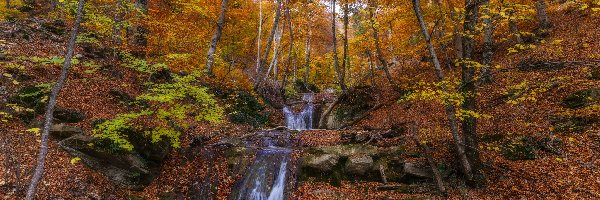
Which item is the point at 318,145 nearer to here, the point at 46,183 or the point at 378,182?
the point at 378,182

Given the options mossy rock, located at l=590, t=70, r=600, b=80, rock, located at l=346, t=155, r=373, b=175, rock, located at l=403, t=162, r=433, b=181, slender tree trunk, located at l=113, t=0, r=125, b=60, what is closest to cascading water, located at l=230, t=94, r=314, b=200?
rock, located at l=346, t=155, r=373, b=175

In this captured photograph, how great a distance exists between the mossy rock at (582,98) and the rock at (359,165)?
668 centimetres

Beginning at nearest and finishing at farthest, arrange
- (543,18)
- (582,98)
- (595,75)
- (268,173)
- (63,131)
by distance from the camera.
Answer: (63,131)
(582,98)
(268,173)
(595,75)
(543,18)

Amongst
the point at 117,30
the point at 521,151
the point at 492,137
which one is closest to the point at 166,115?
the point at 117,30

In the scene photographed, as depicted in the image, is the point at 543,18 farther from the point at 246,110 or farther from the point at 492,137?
the point at 246,110

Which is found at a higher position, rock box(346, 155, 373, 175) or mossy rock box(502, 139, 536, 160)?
mossy rock box(502, 139, 536, 160)

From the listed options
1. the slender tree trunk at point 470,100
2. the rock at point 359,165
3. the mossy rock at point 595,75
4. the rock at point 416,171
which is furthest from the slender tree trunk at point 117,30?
the mossy rock at point 595,75

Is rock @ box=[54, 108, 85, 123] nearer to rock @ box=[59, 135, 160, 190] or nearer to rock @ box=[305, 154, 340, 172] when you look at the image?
rock @ box=[59, 135, 160, 190]

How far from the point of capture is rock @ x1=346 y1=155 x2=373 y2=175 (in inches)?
423

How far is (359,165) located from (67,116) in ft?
30.3

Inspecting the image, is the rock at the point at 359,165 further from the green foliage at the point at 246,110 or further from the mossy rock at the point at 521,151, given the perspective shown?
the green foliage at the point at 246,110

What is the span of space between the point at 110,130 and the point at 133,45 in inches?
246

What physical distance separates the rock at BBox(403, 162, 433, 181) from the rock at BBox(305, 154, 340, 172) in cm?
224

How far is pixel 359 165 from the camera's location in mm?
10781
